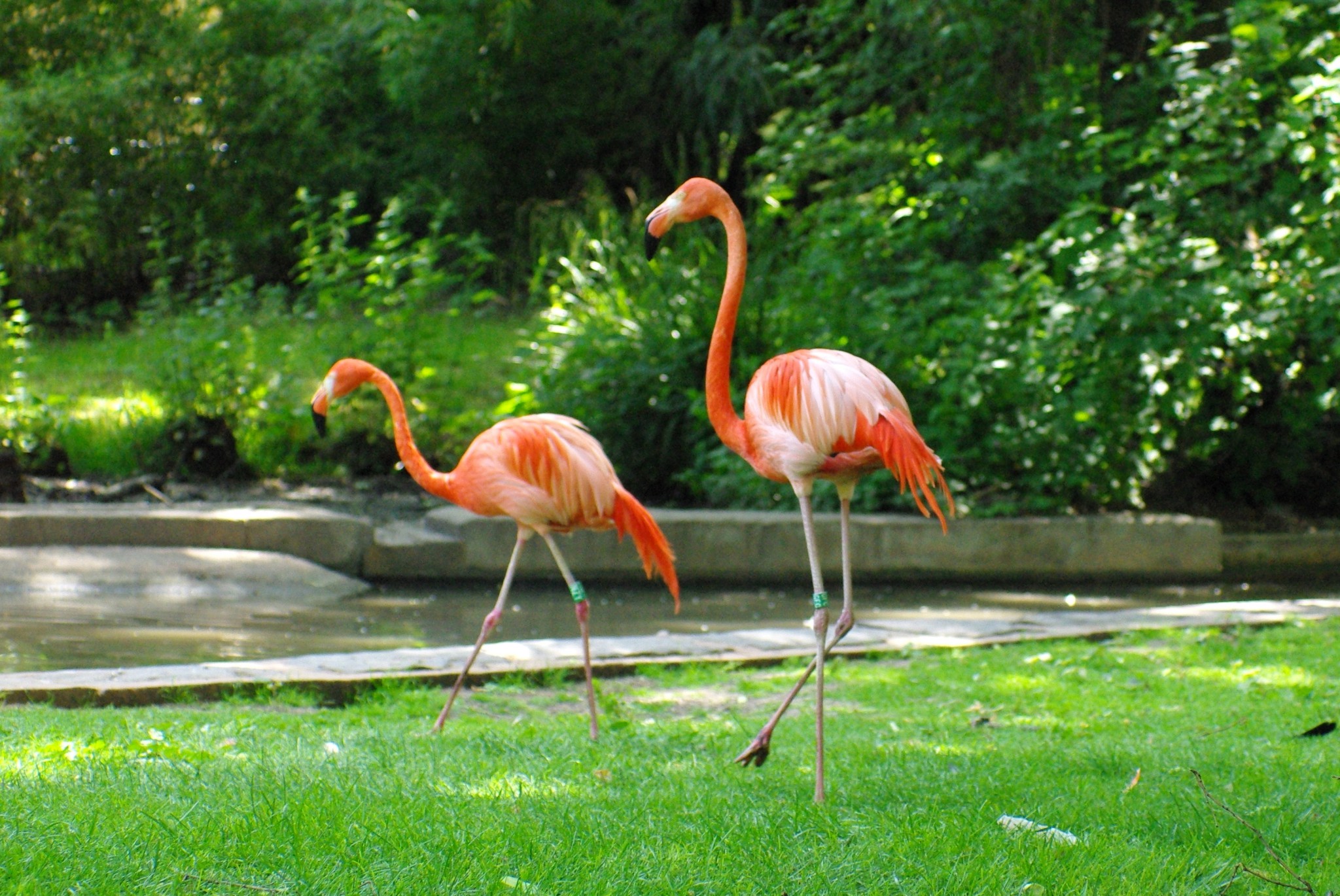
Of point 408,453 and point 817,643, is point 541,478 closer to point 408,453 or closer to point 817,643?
point 408,453

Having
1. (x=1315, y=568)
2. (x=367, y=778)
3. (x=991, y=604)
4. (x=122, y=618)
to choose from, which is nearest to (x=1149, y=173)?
(x=1315, y=568)

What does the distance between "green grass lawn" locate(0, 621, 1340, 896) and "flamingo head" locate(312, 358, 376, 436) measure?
1.09 metres

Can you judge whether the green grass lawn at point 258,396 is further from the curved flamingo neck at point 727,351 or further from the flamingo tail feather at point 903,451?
the flamingo tail feather at point 903,451

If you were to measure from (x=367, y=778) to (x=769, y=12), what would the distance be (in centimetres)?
1496

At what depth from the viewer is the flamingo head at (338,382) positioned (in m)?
5.09

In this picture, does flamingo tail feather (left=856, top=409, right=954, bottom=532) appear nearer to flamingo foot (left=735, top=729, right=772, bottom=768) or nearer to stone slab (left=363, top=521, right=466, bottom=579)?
flamingo foot (left=735, top=729, right=772, bottom=768)

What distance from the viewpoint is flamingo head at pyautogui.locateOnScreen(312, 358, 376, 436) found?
509 cm

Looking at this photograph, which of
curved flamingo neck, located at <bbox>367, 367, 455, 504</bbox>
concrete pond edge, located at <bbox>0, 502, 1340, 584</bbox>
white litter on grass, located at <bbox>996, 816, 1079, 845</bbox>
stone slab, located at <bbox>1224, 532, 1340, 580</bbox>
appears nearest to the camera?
white litter on grass, located at <bbox>996, 816, 1079, 845</bbox>

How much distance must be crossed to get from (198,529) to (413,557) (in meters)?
1.30

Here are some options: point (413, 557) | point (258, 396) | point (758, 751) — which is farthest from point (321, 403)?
point (258, 396)

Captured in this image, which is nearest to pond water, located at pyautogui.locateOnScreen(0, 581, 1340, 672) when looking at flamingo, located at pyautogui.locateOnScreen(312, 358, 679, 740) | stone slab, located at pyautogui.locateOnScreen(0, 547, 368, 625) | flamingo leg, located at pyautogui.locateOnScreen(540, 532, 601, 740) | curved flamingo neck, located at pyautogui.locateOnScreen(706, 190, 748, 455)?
stone slab, located at pyautogui.locateOnScreen(0, 547, 368, 625)

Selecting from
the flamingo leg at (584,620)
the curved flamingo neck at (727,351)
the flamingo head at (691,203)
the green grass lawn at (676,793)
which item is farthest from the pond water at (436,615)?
the flamingo head at (691,203)

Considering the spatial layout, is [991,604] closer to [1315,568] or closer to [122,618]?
[1315,568]

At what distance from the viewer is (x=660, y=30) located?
17.1 metres
